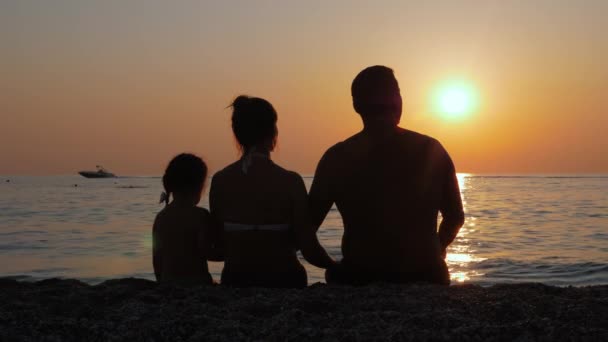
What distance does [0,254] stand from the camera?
517 inches

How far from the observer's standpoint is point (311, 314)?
351 centimetres

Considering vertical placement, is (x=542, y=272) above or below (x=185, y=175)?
below

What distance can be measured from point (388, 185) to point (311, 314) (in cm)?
99

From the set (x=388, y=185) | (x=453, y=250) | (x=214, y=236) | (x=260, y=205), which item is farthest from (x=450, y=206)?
(x=453, y=250)

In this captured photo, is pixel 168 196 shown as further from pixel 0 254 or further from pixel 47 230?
pixel 47 230

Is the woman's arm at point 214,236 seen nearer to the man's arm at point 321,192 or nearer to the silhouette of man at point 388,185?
the man's arm at point 321,192

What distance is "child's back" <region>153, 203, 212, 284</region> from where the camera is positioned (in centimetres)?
471

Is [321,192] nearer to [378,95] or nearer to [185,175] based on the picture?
[378,95]

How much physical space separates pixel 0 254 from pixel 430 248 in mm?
11330

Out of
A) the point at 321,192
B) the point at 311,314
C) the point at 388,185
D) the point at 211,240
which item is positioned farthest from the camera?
the point at 211,240

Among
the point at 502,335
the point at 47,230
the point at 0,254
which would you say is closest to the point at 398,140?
the point at 502,335

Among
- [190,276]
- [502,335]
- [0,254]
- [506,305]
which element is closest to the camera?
[502,335]

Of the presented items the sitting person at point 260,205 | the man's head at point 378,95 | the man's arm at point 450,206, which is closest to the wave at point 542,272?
the man's arm at point 450,206

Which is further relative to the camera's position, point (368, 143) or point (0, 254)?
point (0, 254)
